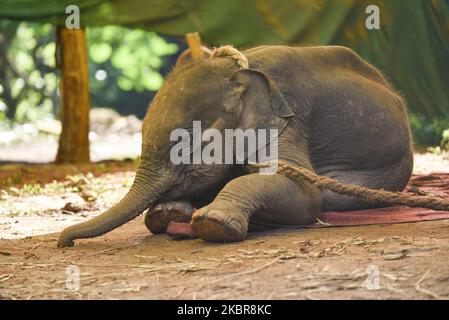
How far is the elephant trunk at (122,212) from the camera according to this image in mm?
4871

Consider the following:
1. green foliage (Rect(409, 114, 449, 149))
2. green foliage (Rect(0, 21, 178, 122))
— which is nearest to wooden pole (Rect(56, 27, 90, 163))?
green foliage (Rect(409, 114, 449, 149))

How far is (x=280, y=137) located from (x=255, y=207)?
2.04ft

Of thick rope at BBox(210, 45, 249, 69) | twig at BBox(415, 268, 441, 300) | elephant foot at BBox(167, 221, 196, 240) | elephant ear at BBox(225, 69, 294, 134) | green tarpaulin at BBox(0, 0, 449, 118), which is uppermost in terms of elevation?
green tarpaulin at BBox(0, 0, 449, 118)

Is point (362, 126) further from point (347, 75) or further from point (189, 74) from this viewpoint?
point (189, 74)

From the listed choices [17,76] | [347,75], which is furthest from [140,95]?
[347,75]

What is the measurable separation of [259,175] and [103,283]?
1331 mm

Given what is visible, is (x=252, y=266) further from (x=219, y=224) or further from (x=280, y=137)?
(x=280, y=137)

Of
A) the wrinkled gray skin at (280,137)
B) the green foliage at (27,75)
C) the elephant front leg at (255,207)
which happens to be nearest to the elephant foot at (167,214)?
the wrinkled gray skin at (280,137)

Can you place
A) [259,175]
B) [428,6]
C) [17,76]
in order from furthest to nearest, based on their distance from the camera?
[17,76] → [428,6] → [259,175]

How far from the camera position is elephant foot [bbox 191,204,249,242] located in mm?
4562

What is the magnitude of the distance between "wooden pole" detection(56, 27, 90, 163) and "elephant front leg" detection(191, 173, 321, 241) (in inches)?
220

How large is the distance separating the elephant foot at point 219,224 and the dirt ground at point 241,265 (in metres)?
0.06

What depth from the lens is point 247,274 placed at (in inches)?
152

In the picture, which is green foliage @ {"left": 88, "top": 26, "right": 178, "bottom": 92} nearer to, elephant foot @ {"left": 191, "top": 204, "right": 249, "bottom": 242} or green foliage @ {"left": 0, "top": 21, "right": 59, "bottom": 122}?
green foliage @ {"left": 0, "top": 21, "right": 59, "bottom": 122}
